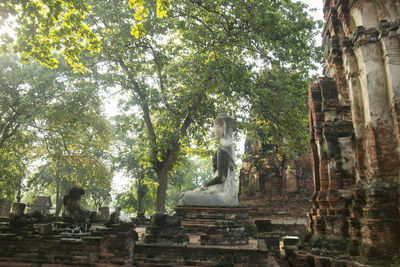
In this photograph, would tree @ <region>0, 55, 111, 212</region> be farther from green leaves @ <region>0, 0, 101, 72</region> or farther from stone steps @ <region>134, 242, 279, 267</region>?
stone steps @ <region>134, 242, 279, 267</region>

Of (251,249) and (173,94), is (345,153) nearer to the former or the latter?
(251,249)

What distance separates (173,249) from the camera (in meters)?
5.36

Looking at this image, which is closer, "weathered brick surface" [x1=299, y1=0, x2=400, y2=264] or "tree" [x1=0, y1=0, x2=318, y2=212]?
"weathered brick surface" [x1=299, y1=0, x2=400, y2=264]

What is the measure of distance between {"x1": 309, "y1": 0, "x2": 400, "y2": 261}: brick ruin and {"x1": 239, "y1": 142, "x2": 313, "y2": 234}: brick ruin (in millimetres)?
7949

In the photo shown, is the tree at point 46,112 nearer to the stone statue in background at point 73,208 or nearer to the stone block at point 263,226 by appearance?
the stone statue in background at point 73,208

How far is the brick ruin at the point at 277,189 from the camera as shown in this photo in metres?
14.9

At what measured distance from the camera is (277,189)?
53.7 feet

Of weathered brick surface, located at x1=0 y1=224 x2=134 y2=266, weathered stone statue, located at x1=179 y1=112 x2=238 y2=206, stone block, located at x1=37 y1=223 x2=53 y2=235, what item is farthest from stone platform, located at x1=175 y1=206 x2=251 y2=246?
stone block, located at x1=37 y1=223 x2=53 y2=235

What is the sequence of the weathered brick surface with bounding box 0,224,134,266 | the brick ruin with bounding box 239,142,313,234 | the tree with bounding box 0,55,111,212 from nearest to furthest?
the weathered brick surface with bounding box 0,224,134,266 < the tree with bounding box 0,55,111,212 < the brick ruin with bounding box 239,142,313,234

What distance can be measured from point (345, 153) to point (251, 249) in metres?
2.94

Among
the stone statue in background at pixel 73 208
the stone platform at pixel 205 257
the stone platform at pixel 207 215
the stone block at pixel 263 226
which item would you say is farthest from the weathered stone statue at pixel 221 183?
the stone block at pixel 263 226

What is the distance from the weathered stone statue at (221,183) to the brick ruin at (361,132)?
7.22ft

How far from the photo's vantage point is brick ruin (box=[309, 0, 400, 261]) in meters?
4.80

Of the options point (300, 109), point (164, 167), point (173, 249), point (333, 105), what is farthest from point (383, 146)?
point (164, 167)
